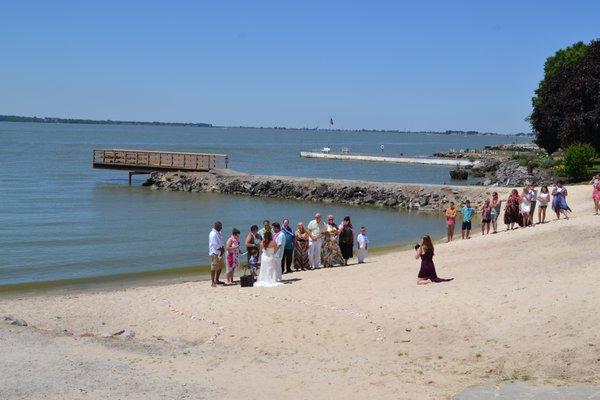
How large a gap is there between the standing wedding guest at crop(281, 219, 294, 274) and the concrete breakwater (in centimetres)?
2304

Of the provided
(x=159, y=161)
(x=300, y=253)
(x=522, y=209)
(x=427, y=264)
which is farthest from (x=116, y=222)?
(x=159, y=161)

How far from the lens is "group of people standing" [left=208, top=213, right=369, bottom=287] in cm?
1747

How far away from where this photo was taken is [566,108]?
4975cm

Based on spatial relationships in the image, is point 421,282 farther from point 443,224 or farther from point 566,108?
point 566,108

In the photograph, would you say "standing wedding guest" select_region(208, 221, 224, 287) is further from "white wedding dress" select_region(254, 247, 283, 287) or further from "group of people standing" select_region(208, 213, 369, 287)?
"white wedding dress" select_region(254, 247, 283, 287)

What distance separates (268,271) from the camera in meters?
17.4

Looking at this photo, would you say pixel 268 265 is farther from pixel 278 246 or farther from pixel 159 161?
pixel 159 161

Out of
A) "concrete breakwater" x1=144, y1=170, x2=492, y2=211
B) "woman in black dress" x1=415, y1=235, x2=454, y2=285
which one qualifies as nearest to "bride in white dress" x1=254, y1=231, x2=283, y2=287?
"woman in black dress" x1=415, y1=235, x2=454, y2=285

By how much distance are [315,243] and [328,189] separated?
90.0 feet

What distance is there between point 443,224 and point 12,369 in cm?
2699

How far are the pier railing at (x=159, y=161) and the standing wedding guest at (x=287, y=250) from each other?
36551 mm

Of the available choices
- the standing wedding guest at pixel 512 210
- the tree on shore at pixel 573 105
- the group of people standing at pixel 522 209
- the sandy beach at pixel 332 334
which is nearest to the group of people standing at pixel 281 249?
the sandy beach at pixel 332 334

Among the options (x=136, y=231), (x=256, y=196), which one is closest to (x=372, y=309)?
(x=136, y=231)

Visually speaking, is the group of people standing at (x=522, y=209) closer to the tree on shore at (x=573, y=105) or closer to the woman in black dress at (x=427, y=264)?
the woman in black dress at (x=427, y=264)
